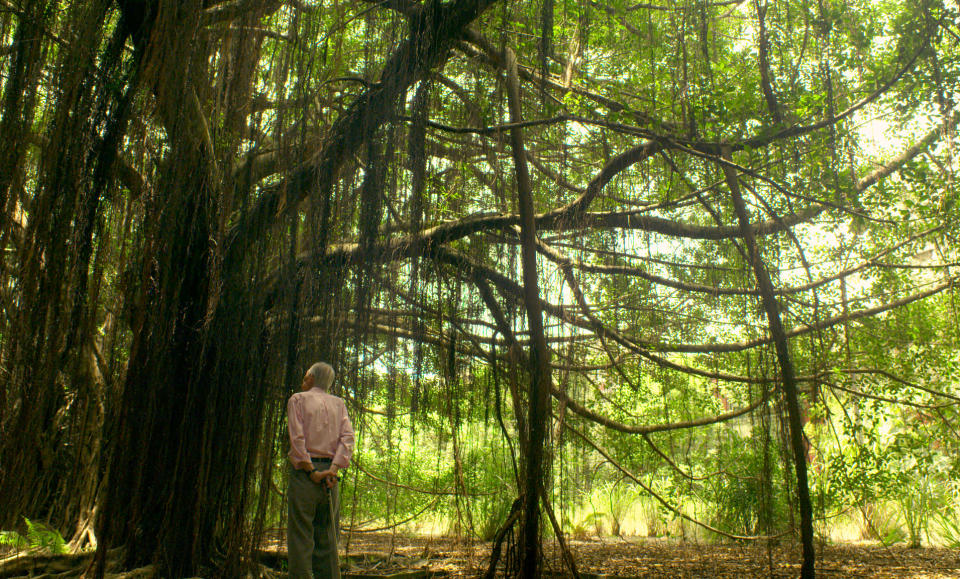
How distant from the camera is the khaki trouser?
7.11 feet

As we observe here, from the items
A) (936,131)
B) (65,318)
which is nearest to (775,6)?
(936,131)

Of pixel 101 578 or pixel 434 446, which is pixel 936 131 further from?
pixel 434 446

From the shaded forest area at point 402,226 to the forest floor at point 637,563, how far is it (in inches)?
7.3

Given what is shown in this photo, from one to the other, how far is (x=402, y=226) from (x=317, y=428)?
2.79 ft

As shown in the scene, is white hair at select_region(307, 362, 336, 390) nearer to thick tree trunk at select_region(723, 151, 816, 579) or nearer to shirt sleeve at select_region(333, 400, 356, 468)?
shirt sleeve at select_region(333, 400, 356, 468)

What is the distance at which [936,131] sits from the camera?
2.79m

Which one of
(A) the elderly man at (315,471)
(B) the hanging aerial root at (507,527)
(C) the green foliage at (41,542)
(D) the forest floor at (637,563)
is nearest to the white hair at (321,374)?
(A) the elderly man at (315,471)

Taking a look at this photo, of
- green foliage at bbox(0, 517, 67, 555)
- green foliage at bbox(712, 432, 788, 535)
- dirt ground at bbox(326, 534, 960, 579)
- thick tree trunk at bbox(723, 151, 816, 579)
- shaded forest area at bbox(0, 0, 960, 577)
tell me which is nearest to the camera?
shaded forest area at bbox(0, 0, 960, 577)

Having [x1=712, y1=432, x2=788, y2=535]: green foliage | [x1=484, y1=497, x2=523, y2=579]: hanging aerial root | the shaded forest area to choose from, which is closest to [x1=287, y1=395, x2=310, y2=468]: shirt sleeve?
the shaded forest area

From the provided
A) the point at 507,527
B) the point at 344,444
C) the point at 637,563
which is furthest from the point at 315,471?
the point at 637,563

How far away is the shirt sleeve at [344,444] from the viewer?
2.25 metres

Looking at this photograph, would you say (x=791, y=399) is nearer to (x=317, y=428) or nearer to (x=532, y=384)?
(x=532, y=384)

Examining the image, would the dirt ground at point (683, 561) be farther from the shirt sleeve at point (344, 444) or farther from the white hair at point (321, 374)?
the white hair at point (321, 374)

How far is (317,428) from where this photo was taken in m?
2.23
